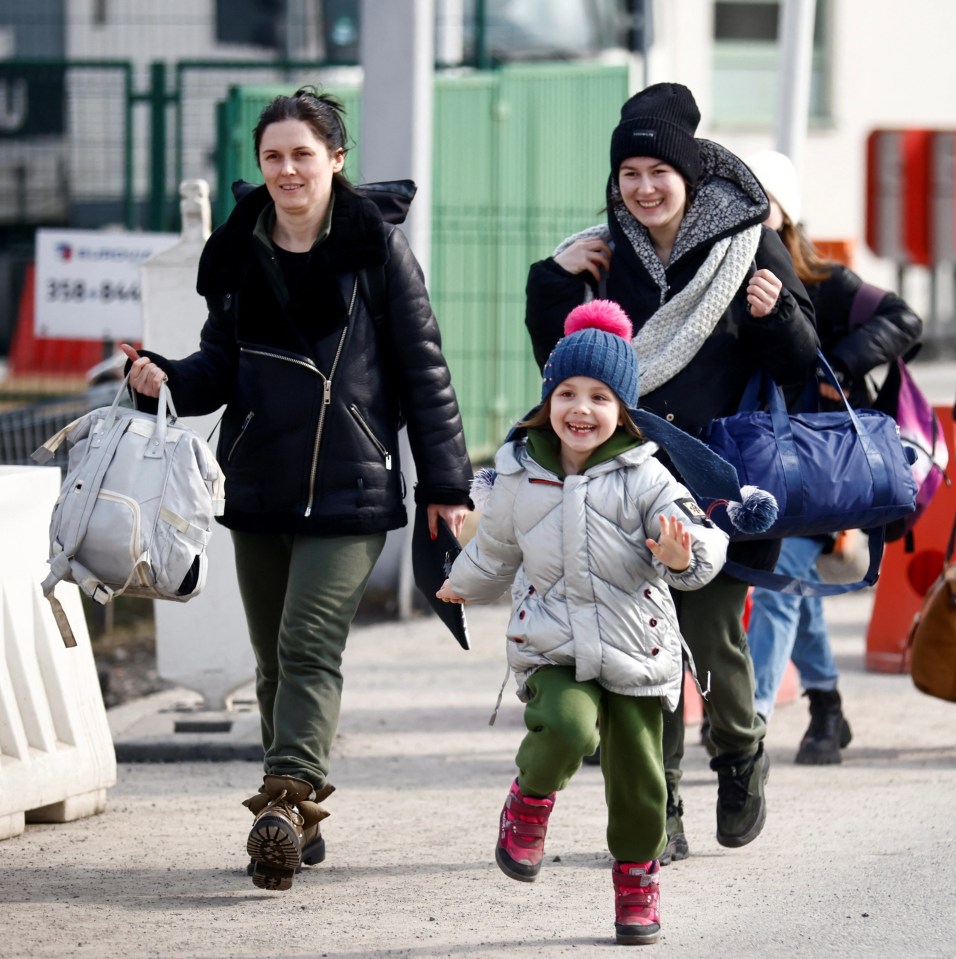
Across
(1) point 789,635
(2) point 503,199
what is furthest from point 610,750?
(2) point 503,199

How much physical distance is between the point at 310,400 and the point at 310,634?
0.59 metres

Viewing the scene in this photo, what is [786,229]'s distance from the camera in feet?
20.2

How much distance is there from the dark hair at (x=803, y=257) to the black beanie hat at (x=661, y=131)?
0.98m

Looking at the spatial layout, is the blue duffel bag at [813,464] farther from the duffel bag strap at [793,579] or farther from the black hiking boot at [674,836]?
the black hiking boot at [674,836]

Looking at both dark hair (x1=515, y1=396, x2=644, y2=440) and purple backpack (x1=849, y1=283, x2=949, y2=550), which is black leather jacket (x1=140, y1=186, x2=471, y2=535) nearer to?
dark hair (x1=515, y1=396, x2=644, y2=440)

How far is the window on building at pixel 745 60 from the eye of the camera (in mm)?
22375

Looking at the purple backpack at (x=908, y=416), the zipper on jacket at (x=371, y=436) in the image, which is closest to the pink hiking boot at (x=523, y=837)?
the zipper on jacket at (x=371, y=436)

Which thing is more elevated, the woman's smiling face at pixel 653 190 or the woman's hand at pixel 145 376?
the woman's smiling face at pixel 653 190

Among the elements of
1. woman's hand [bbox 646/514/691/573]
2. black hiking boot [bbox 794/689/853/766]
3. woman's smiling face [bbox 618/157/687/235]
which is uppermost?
woman's smiling face [bbox 618/157/687/235]

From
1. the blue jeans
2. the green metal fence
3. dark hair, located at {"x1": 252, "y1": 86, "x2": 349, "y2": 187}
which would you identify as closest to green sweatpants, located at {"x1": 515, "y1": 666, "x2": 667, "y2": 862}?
dark hair, located at {"x1": 252, "y1": 86, "x2": 349, "y2": 187}

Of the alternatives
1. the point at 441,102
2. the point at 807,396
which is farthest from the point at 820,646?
the point at 441,102

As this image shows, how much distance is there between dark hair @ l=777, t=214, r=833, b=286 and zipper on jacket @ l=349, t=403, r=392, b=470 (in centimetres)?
154

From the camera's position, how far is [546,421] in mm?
4715

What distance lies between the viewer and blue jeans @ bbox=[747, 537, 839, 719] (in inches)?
255
